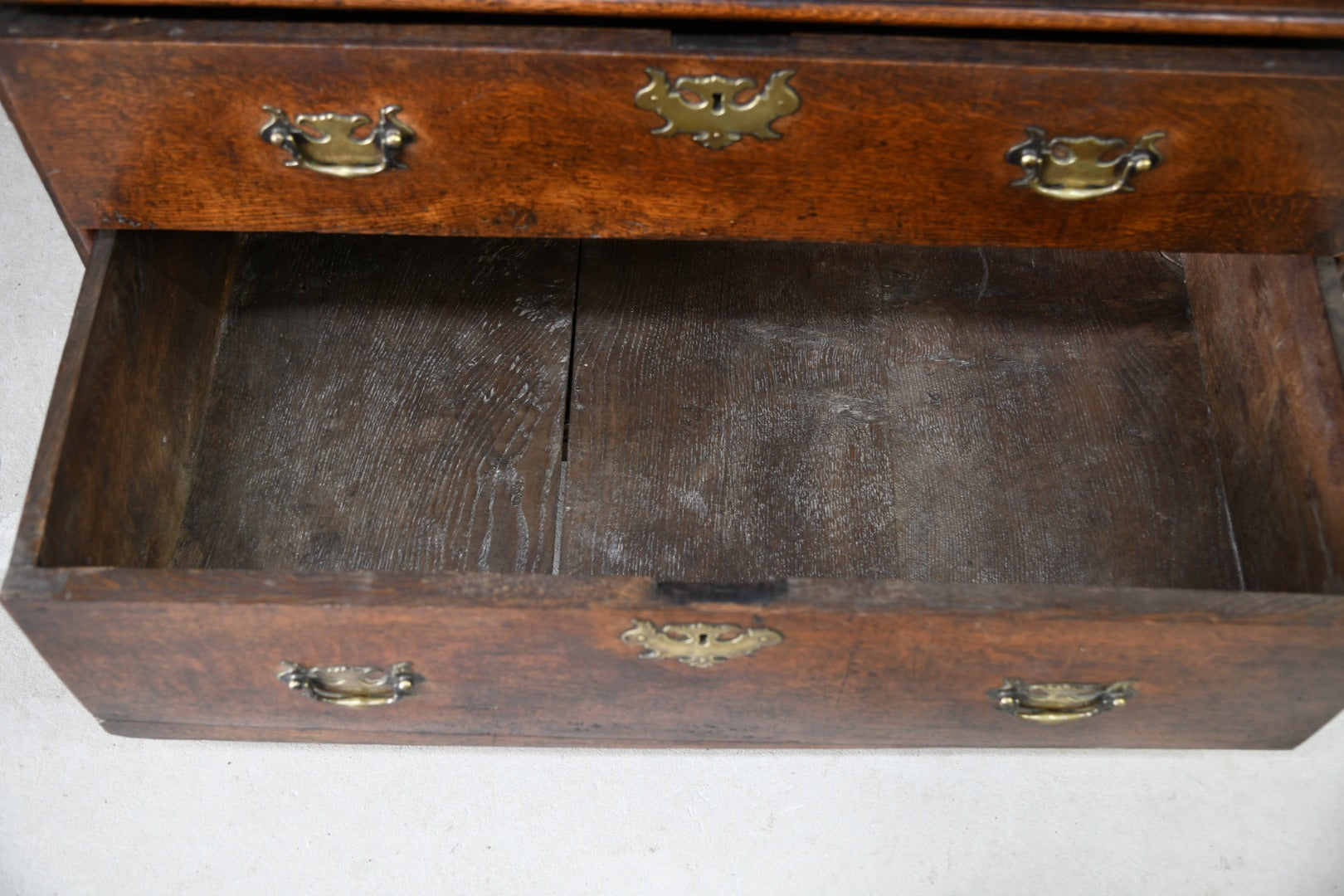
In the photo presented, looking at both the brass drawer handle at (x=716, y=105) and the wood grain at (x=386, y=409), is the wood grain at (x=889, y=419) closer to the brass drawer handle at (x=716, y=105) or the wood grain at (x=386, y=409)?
the wood grain at (x=386, y=409)

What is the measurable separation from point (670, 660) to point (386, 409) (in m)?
0.42

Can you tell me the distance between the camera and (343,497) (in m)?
1.25

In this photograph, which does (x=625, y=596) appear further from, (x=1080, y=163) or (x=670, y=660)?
(x=1080, y=163)

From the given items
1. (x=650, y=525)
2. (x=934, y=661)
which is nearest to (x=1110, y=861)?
(x=934, y=661)

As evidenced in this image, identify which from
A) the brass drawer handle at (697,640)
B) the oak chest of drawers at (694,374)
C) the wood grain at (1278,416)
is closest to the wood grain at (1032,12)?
the oak chest of drawers at (694,374)

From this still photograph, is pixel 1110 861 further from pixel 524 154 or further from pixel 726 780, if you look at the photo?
pixel 524 154

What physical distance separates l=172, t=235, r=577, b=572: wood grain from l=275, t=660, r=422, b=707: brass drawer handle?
15cm

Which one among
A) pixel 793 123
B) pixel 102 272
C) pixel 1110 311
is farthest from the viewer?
pixel 1110 311

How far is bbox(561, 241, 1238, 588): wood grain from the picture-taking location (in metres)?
1.24

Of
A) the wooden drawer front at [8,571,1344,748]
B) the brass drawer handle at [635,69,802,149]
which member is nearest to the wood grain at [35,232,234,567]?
the wooden drawer front at [8,571,1344,748]

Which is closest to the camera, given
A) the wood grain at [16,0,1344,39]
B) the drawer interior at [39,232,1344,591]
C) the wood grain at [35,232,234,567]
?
the wood grain at [16,0,1344,39]

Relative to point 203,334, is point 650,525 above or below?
below

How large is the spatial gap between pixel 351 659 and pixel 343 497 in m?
0.25

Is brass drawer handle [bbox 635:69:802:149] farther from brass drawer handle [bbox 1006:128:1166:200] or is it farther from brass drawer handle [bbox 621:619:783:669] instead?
brass drawer handle [bbox 621:619:783:669]
